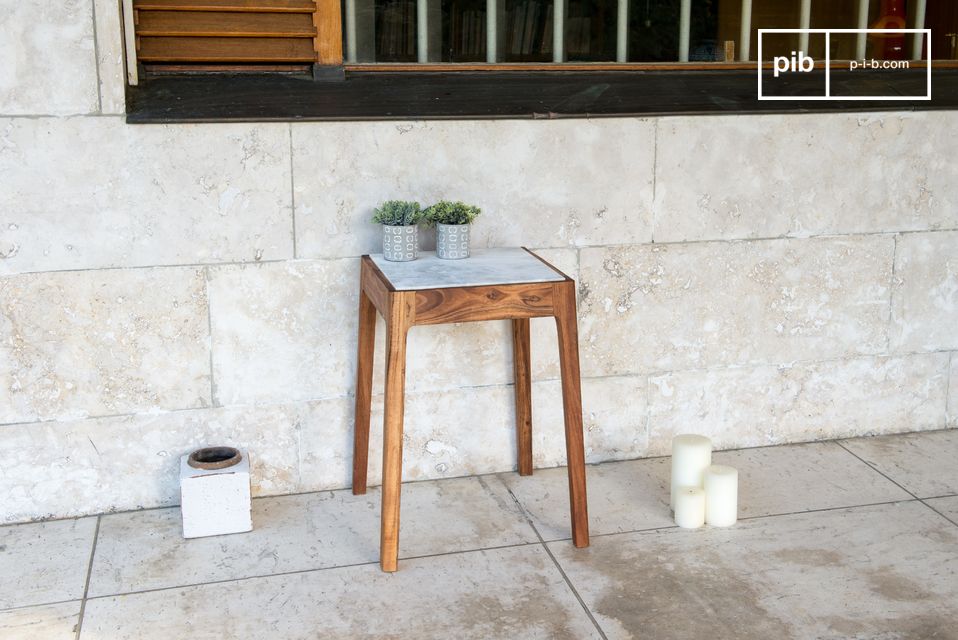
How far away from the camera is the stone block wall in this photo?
278cm

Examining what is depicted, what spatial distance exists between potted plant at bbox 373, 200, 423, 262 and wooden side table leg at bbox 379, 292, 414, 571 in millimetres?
334

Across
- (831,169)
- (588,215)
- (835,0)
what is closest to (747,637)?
(588,215)

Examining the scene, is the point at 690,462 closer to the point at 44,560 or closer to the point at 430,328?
the point at 430,328

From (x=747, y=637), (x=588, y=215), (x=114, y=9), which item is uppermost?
(x=114, y=9)

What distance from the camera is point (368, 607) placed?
2.47m

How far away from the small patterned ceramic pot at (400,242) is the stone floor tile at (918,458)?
1.58 m

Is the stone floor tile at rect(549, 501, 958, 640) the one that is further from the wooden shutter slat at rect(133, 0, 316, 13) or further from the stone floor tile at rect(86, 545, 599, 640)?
the wooden shutter slat at rect(133, 0, 316, 13)

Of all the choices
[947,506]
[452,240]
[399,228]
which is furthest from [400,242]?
[947,506]

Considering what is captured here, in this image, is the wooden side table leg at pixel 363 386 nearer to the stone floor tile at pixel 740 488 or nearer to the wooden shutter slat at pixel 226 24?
the stone floor tile at pixel 740 488

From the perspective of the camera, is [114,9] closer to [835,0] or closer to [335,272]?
[335,272]

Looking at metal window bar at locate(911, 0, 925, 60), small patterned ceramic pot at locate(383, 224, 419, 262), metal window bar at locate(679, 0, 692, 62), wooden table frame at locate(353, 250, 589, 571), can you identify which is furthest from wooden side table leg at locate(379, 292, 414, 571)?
metal window bar at locate(911, 0, 925, 60)

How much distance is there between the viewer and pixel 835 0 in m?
3.38

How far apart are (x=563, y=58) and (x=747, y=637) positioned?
5.66ft

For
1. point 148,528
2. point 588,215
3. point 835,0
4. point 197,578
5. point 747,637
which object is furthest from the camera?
point 835,0
